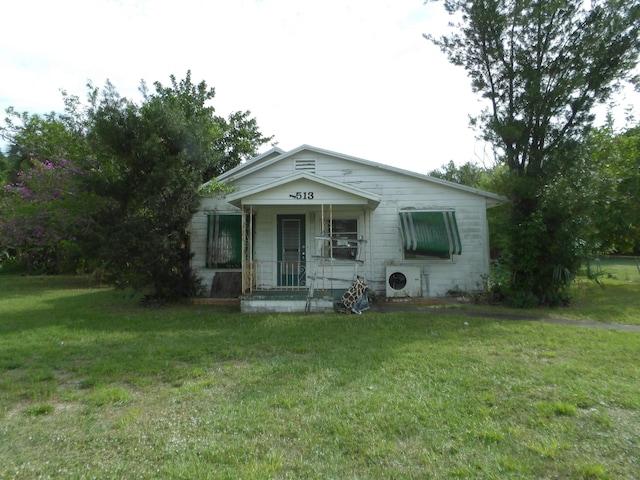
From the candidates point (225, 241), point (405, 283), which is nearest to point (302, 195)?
point (225, 241)

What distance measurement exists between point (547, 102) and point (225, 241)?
9020mm

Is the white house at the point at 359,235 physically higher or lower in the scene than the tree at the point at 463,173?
lower

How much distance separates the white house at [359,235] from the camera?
11633 mm

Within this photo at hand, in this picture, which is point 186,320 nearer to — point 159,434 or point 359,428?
point 159,434

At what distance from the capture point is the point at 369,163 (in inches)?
473

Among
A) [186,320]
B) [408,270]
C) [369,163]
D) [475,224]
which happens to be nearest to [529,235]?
[475,224]

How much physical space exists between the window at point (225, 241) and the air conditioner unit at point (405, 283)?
4.18 metres

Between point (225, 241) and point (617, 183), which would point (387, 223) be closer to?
point (225, 241)

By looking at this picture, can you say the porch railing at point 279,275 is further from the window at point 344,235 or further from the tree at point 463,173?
the tree at point 463,173

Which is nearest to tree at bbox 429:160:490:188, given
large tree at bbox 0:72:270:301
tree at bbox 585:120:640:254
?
tree at bbox 585:120:640:254

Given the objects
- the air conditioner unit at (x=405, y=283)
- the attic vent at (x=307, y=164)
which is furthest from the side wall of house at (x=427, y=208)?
the attic vent at (x=307, y=164)

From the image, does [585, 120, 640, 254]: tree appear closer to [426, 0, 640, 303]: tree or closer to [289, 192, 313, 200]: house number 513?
[426, 0, 640, 303]: tree

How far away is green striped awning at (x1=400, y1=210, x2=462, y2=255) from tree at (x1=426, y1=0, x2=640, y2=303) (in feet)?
4.73

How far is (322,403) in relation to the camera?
420 centimetres
